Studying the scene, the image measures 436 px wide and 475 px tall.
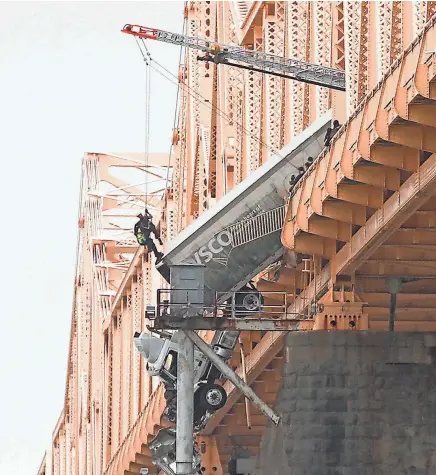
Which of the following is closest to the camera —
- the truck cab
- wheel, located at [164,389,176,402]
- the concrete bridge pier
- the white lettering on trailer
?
the concrete bridge pier

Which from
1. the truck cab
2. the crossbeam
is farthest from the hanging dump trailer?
the truck cab

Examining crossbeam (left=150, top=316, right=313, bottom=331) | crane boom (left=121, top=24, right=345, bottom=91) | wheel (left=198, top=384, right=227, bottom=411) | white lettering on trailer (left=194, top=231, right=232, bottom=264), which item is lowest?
wheel (left=198, top=384, right=227, bottom=411)

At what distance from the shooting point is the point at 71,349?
128 m

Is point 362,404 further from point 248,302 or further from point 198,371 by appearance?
point 198,371

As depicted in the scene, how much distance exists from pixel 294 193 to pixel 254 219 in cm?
415

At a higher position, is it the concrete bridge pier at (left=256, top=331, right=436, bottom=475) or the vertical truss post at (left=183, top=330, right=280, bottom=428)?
the vertical truss post at (left=183, top=330, right=280, bottom=428)

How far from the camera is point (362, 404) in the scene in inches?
1844

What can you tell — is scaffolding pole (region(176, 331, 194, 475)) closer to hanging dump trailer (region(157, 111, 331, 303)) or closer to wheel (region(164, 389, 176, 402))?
hanging dump trailer (region(157, 111, 331, 303))

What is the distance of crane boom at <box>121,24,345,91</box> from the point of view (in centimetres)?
5703

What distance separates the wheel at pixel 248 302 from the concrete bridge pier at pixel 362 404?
4594 millimetres

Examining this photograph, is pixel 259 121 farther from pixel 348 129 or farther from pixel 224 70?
pixel 348 129

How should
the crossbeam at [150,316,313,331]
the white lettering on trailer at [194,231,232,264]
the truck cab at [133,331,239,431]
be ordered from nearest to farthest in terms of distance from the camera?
the crossbeam at [150,316,313,331]
the white lettering on trailer at [194,231,232,264]
the truck cab at [133,331,239,431]

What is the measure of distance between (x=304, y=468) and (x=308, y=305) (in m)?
4.99

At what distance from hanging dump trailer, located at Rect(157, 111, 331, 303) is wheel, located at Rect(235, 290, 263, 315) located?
0.21m
